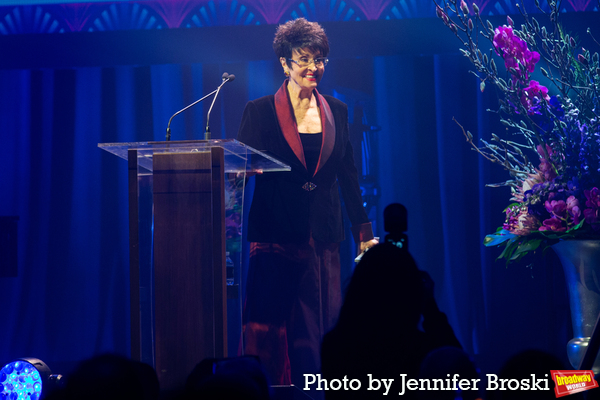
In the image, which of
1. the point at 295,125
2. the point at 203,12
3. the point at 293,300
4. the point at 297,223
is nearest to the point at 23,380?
the point at 293,300

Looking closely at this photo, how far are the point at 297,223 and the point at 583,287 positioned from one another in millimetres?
1652

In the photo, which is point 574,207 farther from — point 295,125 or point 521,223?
point 295,125

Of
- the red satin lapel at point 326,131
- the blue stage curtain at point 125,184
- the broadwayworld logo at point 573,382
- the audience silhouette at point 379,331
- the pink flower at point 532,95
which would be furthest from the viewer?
the blue stage curtain at point 125,184

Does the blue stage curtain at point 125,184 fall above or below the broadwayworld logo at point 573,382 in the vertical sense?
above

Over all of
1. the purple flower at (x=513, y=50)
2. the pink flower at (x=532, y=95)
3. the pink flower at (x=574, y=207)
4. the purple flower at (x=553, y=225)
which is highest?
the purple flower at (x=513, y=50)

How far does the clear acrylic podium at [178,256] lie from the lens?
2029 mm

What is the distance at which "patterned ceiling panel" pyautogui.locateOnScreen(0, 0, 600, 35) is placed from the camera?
12.7 ft

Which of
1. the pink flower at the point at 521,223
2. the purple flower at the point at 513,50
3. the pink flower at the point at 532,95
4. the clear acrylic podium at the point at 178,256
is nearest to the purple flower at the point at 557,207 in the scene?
the pink flower at the point at 521,223

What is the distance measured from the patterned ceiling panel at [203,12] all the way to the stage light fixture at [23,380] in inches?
101

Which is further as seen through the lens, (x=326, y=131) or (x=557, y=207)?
(x=326, y=131)

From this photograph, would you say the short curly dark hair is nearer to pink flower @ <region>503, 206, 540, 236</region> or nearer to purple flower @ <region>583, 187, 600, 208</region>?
pink flower @ <region>503, 206, 540, 236</region>

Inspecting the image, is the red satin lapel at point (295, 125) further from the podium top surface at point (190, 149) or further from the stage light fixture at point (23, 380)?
the stage light fixture at point (23, 380)

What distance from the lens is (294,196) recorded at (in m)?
3.56

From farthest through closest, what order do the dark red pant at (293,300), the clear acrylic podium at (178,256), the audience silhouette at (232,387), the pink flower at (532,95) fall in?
the dark red pant at (293,300) → the pink flower at (532,95) → the clear acrylic podium at (178,256) → the audience silhouette at (232,387)
